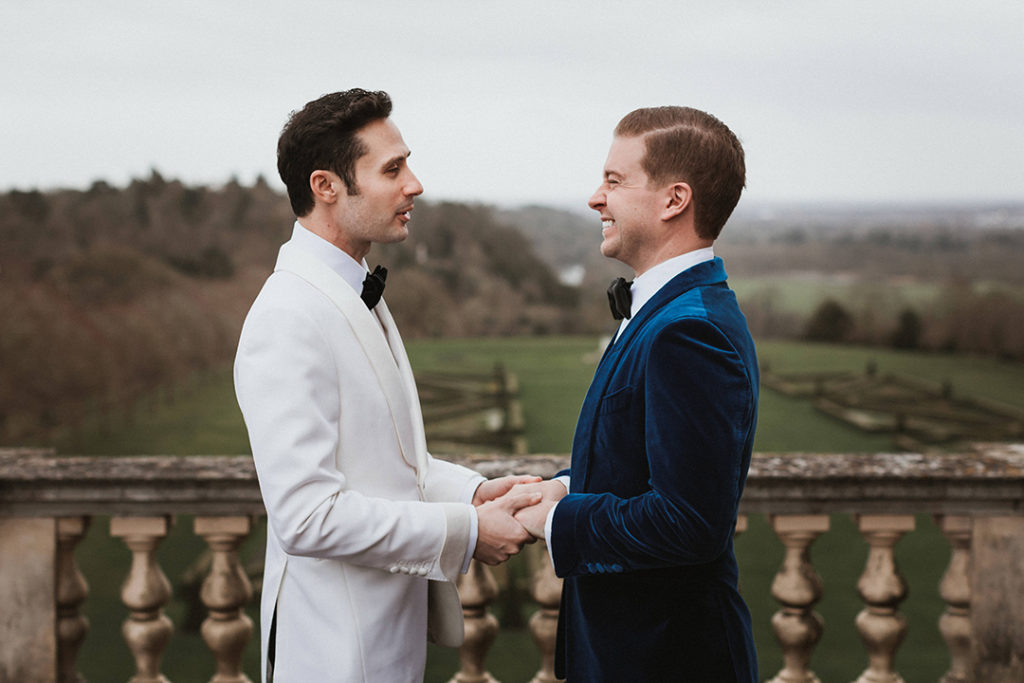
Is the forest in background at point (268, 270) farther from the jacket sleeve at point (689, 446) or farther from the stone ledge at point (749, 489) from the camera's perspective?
the jacket sleeve at point (689, 446)

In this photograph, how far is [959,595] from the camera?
2154mm

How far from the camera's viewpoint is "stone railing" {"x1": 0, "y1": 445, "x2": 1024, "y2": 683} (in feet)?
6.90

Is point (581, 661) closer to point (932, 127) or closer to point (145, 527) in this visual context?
point (145, 527)

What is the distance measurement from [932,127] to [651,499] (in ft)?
55.7

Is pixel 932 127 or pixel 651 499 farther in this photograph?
pixel 932 127

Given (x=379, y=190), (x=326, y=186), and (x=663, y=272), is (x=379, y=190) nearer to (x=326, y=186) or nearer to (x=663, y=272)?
(x=326, y=186)

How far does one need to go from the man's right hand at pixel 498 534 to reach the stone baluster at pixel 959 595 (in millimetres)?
1077

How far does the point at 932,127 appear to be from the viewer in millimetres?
16312

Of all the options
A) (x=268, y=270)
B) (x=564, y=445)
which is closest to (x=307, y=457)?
(x=268, y=270)

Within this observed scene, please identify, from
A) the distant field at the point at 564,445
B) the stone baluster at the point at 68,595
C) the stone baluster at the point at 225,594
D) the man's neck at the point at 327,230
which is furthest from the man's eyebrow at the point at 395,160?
the distant field at the point at 564,445

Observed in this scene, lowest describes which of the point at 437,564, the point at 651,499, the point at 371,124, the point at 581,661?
the point at 581,661

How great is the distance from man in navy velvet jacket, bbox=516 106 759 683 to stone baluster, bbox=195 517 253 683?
0.92 meters

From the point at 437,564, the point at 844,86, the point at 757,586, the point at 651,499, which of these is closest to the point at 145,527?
the point at 437,564

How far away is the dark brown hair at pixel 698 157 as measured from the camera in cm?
147
